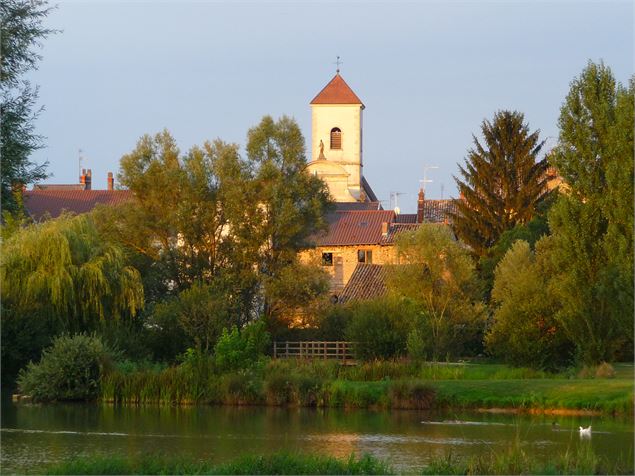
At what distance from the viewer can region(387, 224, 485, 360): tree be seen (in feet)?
149

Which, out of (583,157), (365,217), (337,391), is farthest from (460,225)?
(337,391)

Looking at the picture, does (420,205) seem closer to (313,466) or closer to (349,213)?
(349,213)

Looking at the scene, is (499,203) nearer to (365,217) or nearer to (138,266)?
(365,217)

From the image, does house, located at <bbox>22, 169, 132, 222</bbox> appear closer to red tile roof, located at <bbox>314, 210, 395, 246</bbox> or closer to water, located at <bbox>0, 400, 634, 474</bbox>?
red tile roof, located at <bbox>314, 210, 395, 246</bbox>

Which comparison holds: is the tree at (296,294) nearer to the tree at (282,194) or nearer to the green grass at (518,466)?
the tree at (282,194)

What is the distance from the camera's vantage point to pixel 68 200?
3051 inches

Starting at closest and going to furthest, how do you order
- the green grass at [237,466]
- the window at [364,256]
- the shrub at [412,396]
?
1. the green grass at [237,466]
2. the shrub at [412,396]
3. the window at [364,256]

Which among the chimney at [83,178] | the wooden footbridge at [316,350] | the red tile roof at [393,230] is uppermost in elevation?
the chimney at [83,178]

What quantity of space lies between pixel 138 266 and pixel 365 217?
22.7m

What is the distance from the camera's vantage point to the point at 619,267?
33906 mm

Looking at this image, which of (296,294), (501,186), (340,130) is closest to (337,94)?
(340,130)

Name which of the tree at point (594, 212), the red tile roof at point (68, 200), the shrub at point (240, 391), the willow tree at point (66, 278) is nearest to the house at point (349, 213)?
Answer: the willow tree at point (66, 278)

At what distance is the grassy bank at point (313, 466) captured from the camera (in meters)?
16.6

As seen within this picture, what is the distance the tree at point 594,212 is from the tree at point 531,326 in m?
1.88
